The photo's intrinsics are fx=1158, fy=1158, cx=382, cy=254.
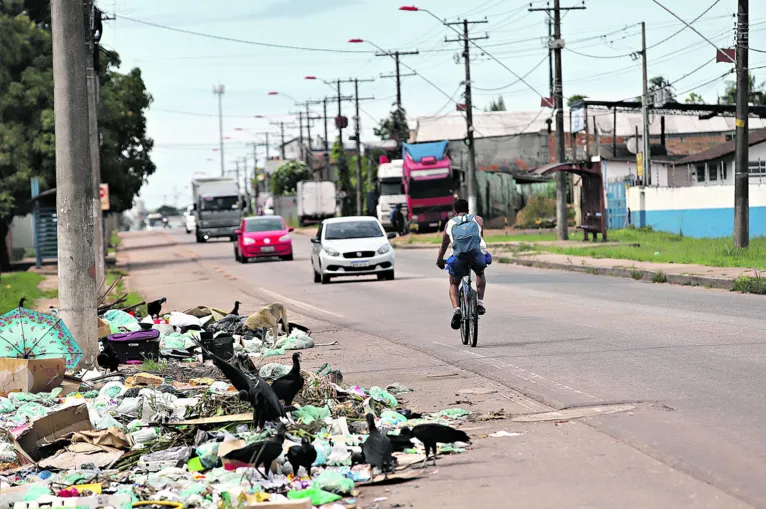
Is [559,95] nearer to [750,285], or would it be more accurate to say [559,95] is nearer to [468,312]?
[750,285]

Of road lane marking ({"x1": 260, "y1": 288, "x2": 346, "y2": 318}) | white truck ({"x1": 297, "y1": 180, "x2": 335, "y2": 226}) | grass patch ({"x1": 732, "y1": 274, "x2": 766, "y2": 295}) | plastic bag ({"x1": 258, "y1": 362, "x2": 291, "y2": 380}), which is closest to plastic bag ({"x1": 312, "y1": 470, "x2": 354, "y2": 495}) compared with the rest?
plastic bag ({"x1": 258, "y1": 362, "x2": 291, "y2": 380})

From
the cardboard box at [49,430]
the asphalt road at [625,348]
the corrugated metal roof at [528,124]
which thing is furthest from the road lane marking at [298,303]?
the corrugated metal roof at [528,124]

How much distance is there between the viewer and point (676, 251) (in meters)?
32.3

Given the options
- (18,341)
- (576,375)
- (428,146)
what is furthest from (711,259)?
(428,146)

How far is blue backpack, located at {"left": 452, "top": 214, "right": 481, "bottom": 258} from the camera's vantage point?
1378 cm

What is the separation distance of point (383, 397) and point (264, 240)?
103ft

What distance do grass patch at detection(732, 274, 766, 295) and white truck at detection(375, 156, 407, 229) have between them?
1620 inches

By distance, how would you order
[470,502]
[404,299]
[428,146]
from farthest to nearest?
[428,146]
[404,299]
[470,502]

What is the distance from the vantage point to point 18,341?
432 inches

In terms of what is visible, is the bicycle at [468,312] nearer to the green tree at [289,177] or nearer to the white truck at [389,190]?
the white truck at [389,190]

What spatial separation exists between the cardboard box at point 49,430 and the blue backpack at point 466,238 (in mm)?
6366

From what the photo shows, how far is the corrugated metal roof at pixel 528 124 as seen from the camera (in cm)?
7700

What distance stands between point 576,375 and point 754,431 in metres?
3.08

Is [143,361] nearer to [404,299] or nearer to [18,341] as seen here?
[18,341]
